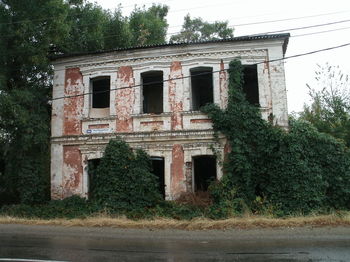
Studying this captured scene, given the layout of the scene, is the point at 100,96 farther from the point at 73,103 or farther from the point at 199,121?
the point at 199,121

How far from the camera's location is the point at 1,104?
527 inches

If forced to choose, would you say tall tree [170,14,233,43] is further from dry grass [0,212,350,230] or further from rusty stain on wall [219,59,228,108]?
dry grass [0,212,350,230]

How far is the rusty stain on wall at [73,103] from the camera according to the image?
15.0 m

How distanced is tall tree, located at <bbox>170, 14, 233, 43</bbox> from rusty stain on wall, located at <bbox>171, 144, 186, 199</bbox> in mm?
18143

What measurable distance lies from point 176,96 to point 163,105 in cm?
68

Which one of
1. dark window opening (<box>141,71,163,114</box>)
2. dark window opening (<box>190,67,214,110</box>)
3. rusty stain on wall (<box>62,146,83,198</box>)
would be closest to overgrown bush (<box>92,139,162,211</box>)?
rusty stain on wall (<box>62,146,83,198</box>)

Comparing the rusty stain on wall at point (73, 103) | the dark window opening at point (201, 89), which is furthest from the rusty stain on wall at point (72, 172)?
the dark window opening at point (201, 89)

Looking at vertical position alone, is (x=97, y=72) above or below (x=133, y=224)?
above

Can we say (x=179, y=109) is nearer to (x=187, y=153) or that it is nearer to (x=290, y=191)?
(x=187, y=153)

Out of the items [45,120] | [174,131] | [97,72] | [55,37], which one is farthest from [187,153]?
[55,37]

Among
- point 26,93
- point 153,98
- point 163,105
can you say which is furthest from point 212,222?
point 26,93

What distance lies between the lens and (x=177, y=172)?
541 inches

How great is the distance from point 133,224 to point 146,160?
3085mm

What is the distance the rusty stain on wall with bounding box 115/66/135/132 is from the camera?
47.4ft
